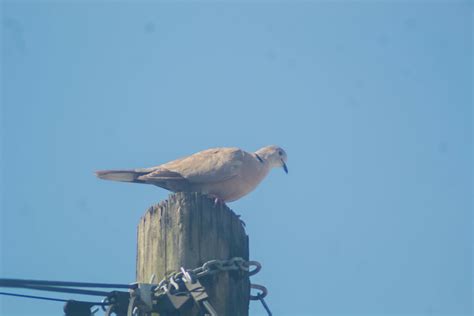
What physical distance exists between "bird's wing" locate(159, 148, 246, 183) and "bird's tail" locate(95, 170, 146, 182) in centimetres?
26

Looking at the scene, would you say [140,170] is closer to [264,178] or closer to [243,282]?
[264,178]

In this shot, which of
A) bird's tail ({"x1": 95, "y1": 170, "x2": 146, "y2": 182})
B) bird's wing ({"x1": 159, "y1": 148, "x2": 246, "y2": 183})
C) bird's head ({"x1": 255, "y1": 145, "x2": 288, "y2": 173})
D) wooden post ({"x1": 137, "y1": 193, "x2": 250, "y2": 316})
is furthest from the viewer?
bird's head ({"x1": 255, "y1": 145, "x2": 288, "y2": 173})

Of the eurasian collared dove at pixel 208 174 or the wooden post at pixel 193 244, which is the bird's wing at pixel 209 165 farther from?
the wooden post at pixel 193 244

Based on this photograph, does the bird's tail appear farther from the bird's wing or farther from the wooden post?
the wooden post

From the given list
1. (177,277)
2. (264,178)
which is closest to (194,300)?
(177,277)

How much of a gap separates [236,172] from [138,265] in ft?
11.0

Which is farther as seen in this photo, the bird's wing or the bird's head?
the bird's head

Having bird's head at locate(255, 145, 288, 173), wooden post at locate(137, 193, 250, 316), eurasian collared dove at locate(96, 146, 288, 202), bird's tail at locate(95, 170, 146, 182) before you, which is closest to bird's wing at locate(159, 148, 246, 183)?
eurasian collared dove at locate(96, 146, 288, 202)

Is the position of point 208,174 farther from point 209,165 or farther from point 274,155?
point 274,155

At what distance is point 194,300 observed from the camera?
393 centimetres

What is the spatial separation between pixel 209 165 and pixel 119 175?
88 cm

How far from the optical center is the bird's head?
9.93 meters

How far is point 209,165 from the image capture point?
24.6 feet

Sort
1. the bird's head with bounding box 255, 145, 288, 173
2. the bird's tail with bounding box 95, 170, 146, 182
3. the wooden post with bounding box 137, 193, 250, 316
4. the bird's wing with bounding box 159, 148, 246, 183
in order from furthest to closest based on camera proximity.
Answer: the bird's head with bounding box 255, 145, 288, 173
the bird's tail with bounding box 95, 170, 146, 182
the bird's wing with bounding box 159, 148, 246, 183
the wooden post with bounding box 137, 193, 250, 316
